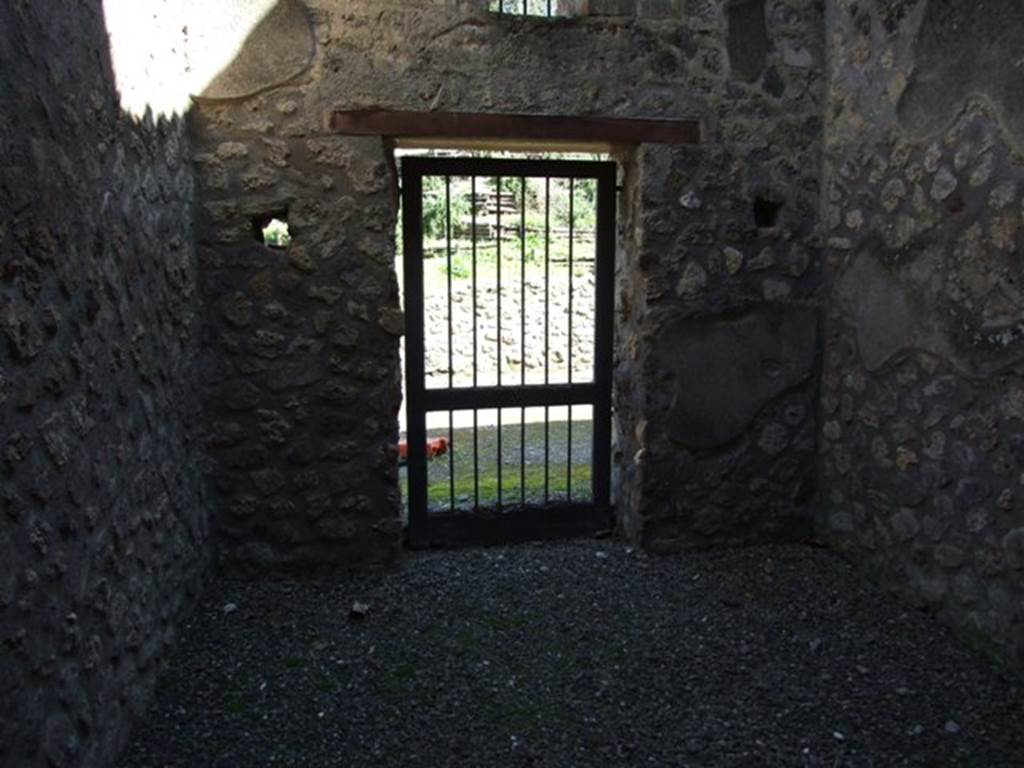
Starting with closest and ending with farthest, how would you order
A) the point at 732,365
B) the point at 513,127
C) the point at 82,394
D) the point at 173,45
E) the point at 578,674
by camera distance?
the point at 82,394 < the point at 578,674 < the point at 173,45 < the point at 513,127 < the point at 732,365

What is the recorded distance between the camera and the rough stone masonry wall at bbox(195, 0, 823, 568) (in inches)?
125

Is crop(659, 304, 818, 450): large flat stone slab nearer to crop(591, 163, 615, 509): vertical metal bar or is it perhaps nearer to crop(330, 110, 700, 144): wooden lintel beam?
crop(591, 163, 615, 509): vertical metal bar

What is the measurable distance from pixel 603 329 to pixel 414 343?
0.86 m

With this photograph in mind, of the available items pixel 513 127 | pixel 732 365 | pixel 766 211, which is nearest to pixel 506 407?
pixel 732 365

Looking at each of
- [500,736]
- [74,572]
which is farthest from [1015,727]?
[74,572]

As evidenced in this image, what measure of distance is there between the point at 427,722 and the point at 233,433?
1384mm

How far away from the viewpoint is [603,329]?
3814mm

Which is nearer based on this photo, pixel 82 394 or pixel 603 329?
pixel 82 394

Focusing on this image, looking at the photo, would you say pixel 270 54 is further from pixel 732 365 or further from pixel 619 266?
pixel 732 365

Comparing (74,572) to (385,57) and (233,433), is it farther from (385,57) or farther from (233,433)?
(385,57)

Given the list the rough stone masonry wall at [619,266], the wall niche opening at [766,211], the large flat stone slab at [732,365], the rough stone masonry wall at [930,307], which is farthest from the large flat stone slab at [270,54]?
the rough stone masonry wall at [930,307]

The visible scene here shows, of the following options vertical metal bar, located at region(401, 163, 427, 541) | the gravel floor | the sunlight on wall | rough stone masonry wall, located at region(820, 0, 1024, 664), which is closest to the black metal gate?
vertical metal bar, located at region(401, 163, 427, 541)

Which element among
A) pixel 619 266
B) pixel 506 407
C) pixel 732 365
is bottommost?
pixel 506 407

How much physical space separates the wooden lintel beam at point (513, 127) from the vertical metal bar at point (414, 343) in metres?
0.27
